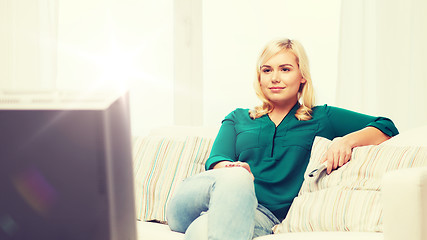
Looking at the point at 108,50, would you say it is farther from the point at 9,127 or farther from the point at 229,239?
the point at 9,127

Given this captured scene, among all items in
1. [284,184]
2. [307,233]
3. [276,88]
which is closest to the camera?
[307,233]

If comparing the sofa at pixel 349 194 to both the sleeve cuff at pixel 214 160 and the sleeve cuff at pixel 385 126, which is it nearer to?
the sleeve cuff at pixel 385 126

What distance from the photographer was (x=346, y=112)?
1.92m

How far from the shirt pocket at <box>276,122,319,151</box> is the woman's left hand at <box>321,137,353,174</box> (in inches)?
6.7

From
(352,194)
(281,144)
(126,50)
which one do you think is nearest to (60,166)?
(352,194)

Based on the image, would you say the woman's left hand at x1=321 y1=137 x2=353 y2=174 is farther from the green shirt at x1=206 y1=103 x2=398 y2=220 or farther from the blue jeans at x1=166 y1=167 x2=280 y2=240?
the blue jeans at x1=166 y1=167 x2=280 y2=240

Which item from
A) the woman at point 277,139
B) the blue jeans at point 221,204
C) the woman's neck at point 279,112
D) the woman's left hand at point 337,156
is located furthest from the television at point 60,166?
the woman's neck at point 279,112

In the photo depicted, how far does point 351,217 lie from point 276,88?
2.21 ft

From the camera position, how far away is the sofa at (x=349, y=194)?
1178mm

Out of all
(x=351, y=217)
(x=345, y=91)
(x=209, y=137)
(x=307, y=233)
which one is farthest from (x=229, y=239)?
(x=345, y=91)

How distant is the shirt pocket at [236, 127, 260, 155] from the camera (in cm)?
194

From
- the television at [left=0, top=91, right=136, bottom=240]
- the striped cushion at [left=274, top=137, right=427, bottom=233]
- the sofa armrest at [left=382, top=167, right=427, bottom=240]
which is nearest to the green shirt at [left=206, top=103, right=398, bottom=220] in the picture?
the striped cushion at [left=274, top=137, right=427, bottom=233]

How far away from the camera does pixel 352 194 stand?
155 cm

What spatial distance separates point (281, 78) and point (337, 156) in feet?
1.46
